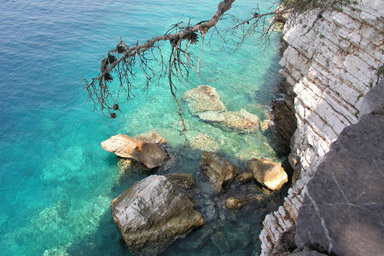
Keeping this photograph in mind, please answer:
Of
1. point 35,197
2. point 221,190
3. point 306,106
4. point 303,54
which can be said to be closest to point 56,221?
point 35,197

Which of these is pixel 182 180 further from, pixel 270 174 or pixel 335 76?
pixel 335 76

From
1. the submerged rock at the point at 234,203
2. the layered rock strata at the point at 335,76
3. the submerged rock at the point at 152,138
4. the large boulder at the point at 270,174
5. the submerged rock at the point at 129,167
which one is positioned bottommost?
the submerged rock at the point at 129,167

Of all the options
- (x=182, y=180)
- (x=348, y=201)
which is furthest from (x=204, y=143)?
(x=348, y=201)

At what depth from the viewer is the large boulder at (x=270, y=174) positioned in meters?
11.9

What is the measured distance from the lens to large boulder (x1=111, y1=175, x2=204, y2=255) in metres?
9.55

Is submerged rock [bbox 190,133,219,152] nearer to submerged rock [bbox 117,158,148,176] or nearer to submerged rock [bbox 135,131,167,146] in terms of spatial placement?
submerged rock [bbox 135,131,167,146]

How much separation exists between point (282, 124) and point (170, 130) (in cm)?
626

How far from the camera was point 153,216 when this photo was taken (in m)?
9.71

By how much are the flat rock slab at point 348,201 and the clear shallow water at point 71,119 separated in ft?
24.9

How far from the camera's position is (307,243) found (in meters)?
3.16

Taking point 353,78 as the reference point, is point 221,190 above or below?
below

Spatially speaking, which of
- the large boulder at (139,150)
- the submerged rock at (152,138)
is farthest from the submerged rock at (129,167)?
the submerged rock at (152,138)

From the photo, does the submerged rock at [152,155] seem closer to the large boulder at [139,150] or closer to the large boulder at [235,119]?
the large boulder at [139,150]

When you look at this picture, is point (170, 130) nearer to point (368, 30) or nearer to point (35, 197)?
point (35, 197)
